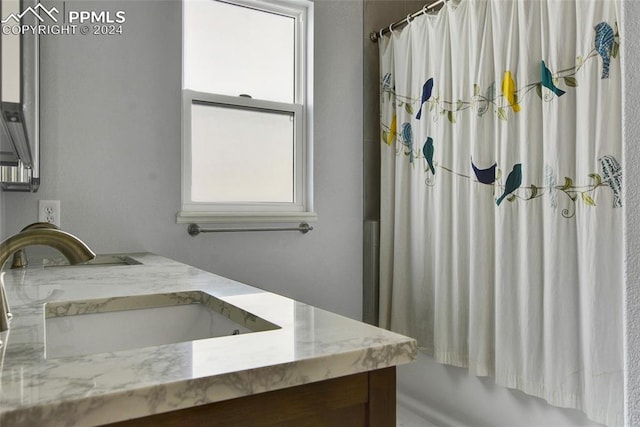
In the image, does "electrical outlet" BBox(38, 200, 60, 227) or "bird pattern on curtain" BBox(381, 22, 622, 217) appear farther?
"electrical outlet" BBox(38, 200, 60, 227)

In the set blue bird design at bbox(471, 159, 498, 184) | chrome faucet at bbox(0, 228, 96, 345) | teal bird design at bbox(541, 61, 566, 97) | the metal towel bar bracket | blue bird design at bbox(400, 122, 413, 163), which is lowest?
the metal towel bar bracket

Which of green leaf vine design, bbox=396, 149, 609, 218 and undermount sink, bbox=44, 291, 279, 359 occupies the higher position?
green leaf vine design, bbox=396, 149, 609, 218

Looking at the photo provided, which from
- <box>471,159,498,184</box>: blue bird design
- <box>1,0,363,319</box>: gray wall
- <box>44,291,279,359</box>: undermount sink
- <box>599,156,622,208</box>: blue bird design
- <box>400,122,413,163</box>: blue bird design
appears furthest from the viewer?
<box>400,122,413,163</box>: blue bird design

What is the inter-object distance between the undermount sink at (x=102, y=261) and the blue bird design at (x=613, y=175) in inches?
63.2

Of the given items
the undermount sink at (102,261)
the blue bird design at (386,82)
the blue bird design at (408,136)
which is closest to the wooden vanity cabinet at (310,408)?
the undermount sink at (102,261)

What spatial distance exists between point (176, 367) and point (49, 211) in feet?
4.78

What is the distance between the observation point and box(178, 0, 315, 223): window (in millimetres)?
2133

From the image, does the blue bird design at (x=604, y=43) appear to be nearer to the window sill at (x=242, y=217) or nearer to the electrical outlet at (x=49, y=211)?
the window sill at (x=242, y=217)

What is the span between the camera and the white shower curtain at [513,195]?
151 centimetres

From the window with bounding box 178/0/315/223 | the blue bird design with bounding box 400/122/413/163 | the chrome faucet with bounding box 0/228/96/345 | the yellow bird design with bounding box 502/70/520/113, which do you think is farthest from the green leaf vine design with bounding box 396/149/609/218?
the chrome faucet with bounding box 0/228/96/345

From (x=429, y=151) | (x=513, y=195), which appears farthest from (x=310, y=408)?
(x=429, y=151)

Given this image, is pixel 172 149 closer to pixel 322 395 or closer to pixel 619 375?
pixel 322 395

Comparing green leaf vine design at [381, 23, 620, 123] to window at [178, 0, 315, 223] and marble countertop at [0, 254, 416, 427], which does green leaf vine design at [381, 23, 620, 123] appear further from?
marble countertop at [0, 254, 416, 427]

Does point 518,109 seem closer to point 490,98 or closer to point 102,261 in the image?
point 490,98
